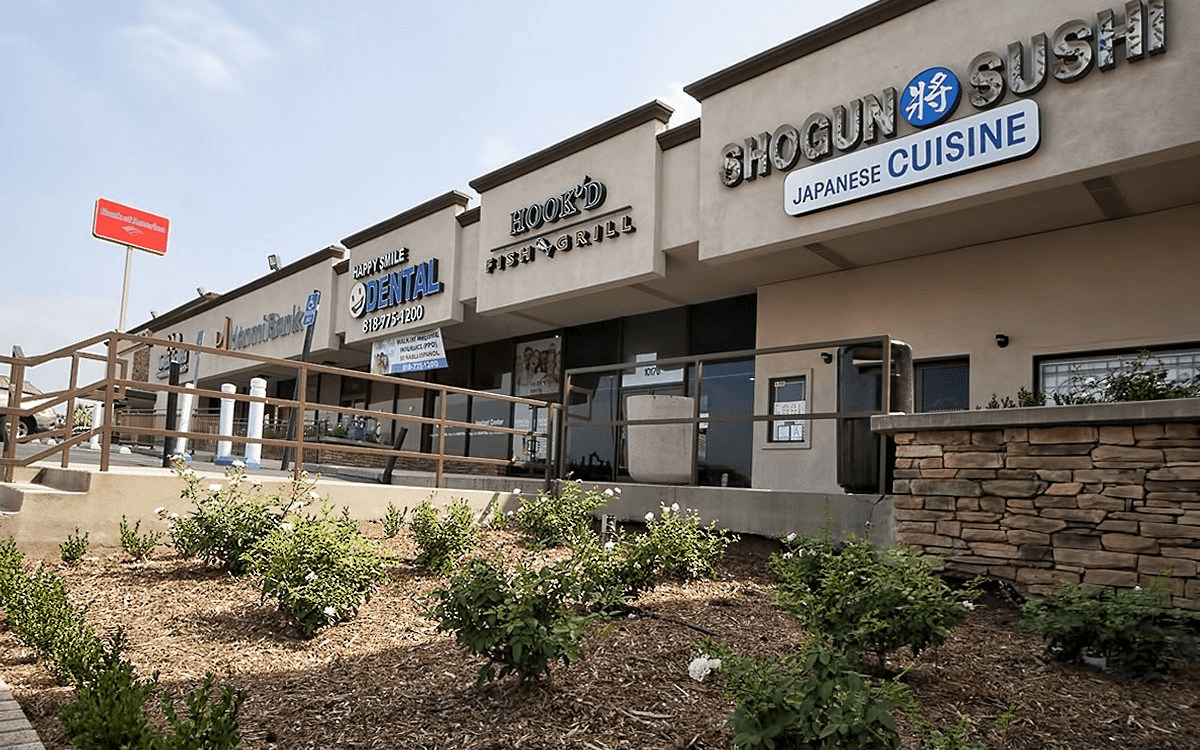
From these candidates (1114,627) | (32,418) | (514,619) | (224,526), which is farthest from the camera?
(32,418)

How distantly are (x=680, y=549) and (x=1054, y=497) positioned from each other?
262cm

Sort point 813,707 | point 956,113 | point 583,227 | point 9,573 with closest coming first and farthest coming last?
1. point 813,707
2. point 9,573
3. point 956,113
4. point 583,227

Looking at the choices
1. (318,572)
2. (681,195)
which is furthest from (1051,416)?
(681,195)

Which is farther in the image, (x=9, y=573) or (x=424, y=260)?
(x=424, y=260)

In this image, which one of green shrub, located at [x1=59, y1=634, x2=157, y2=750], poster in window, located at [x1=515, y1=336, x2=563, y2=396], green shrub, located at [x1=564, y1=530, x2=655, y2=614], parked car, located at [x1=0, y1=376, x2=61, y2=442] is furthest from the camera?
poster in window, located at [x1=515, y1=336, x2=563, y2=396]

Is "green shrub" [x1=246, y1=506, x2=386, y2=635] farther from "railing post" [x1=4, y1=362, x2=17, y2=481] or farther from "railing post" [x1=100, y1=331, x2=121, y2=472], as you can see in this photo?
"railing post" [x1=4, y1=362, x2=17, y2=481]

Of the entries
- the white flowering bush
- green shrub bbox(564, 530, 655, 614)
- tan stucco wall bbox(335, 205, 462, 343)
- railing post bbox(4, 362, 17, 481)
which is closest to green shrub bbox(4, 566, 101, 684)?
the white flowering bush

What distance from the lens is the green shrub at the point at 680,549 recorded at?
19.4ft

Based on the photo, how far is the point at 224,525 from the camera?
6133 millimetres

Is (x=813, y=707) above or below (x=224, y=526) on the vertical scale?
below

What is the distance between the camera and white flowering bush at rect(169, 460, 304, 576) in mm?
6090

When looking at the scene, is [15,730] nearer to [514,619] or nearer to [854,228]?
[514,619]

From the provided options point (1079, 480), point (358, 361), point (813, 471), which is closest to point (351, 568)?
point (1079, 480)

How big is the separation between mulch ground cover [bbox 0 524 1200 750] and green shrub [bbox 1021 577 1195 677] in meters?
Result: 0.13
